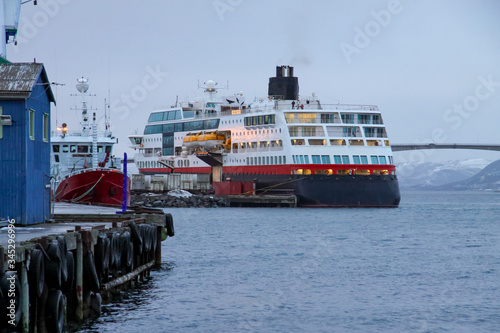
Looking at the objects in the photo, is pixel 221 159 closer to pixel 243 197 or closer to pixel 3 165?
pixel 243 197

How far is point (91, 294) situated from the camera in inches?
820

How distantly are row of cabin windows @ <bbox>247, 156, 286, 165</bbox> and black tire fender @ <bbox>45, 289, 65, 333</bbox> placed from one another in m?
63.9

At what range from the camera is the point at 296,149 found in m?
79.4

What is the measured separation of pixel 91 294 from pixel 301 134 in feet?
202

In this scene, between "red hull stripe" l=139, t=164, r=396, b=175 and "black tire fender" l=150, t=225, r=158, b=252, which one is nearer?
"black tire fender" l=150, t=225, r=158, b=252

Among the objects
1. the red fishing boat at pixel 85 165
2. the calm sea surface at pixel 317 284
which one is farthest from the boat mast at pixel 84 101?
the calm sea surface at pixel 317 284

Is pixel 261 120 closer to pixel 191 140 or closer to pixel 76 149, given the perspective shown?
pixel 191 140

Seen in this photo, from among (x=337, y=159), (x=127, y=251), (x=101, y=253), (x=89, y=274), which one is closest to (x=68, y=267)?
(x=89, y=274)

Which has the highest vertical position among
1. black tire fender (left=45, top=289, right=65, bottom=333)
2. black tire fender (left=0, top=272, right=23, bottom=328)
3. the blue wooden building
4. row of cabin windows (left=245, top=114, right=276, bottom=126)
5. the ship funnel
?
Result: the ship funnel

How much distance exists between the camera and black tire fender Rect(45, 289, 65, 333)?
16469 millimetres

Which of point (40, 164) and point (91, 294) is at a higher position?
point (40, 164)

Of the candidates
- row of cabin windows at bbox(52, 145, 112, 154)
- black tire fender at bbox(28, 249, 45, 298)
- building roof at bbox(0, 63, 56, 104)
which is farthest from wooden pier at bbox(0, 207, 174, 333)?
row of cabin windows at bbox(52, 145, 112, 154)

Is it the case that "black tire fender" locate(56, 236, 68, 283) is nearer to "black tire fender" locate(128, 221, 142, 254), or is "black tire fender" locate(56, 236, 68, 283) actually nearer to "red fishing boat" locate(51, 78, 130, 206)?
"black tire fender" locate(128, 221, 142, 254)

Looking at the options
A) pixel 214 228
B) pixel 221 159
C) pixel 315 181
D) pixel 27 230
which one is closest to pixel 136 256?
pixel 27 230
